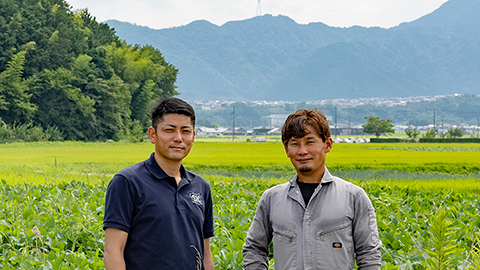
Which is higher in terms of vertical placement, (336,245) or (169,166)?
(169,166)

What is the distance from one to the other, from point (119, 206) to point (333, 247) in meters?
1.15

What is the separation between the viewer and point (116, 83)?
54906 millimetres

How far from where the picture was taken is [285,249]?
2.51 metres

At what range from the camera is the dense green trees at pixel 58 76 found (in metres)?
46.8

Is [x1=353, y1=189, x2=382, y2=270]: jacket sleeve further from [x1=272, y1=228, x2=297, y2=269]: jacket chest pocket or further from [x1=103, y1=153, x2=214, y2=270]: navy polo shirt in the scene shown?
[x1=103, y1=153, x2=214, y2=270]: navy polo shirt

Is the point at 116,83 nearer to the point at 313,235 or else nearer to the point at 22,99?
the point at 22,99

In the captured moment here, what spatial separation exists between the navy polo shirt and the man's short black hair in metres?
0.31

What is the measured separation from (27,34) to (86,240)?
1960 inches

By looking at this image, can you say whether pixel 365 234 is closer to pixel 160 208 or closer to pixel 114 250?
pixel 160 208

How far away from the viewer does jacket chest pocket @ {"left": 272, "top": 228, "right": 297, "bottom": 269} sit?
2.47m

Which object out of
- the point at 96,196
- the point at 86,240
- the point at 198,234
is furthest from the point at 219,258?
the point at 96,196

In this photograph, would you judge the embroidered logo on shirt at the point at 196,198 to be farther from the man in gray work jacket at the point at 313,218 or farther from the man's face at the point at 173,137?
the man in gray work jacket at the point at 313,218

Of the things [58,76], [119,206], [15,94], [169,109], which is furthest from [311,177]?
[58,76]

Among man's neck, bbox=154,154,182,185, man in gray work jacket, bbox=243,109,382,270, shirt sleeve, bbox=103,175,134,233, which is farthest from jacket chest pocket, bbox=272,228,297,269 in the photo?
shirt sleeve, bbox=103,175,134,233
